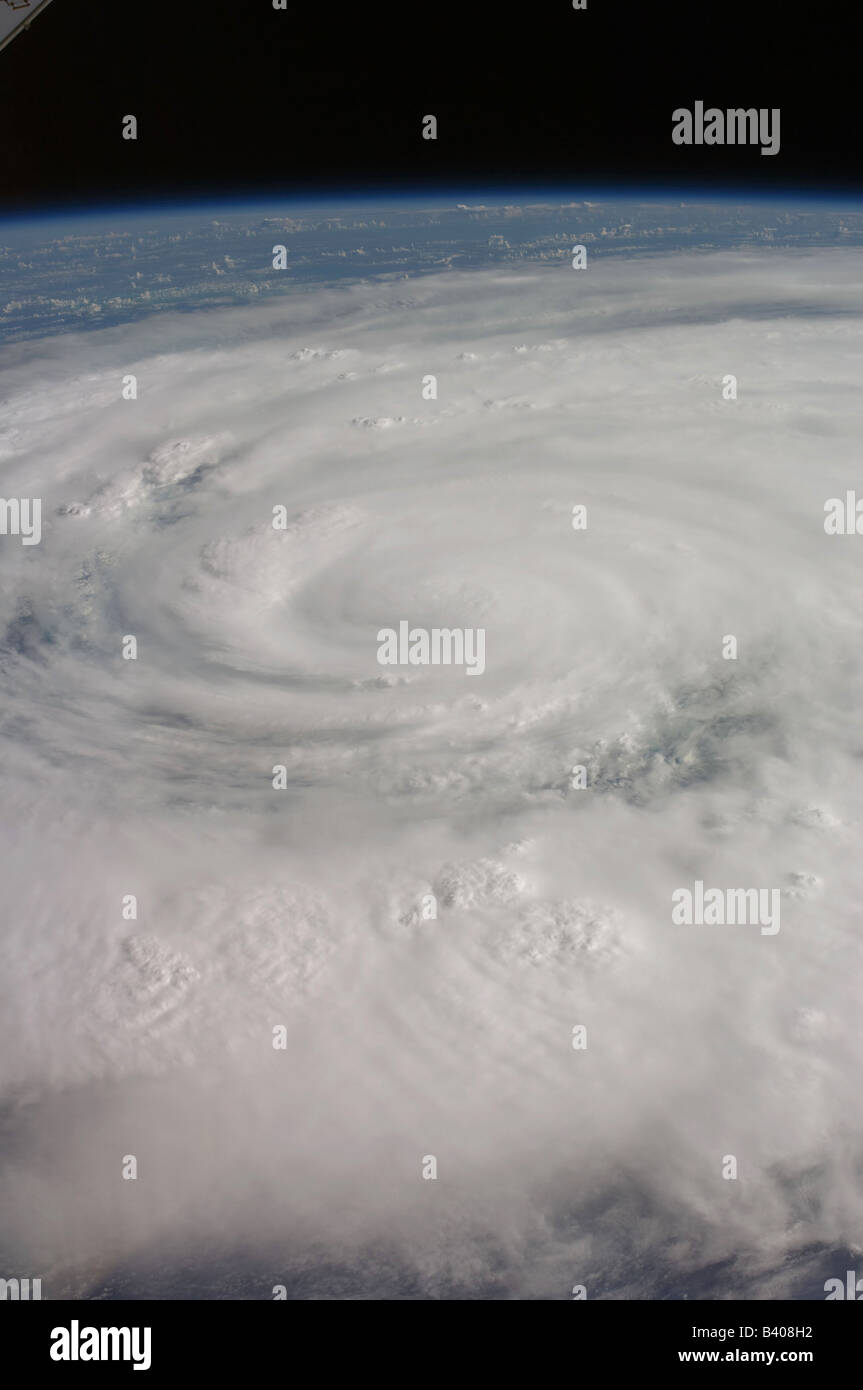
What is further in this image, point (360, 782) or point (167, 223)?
point (167, 223)

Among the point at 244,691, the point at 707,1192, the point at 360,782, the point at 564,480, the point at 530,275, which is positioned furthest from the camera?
the point at 530,275

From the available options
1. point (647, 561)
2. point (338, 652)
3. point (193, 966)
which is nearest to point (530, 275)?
point (647, 561)

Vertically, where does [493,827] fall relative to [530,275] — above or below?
below

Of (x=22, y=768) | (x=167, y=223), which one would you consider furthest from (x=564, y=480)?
(x=167, y=223)

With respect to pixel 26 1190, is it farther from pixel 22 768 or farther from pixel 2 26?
pixel 2 26

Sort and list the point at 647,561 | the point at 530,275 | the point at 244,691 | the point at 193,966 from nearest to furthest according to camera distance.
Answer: the point at 193,966 → the point at 244,691 → the point at 647,561 → the point at 530,275

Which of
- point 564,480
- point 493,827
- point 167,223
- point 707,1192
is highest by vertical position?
point 167,223
